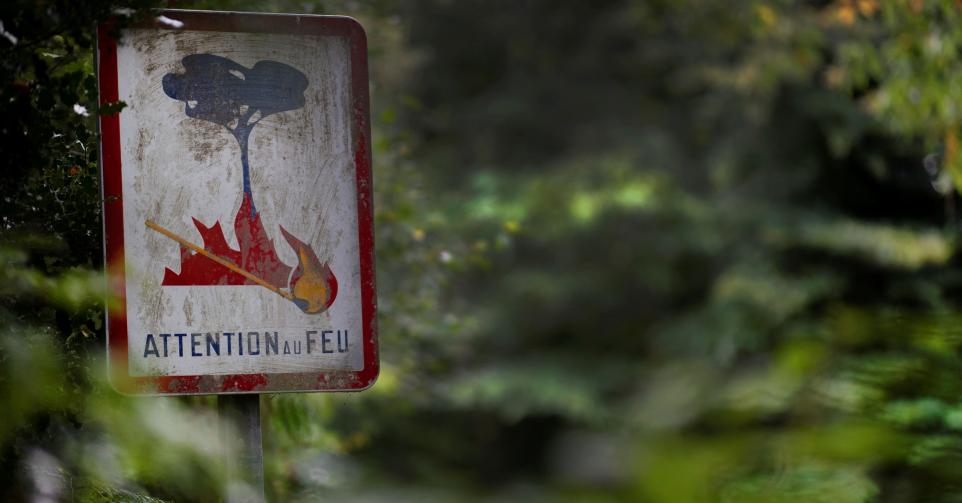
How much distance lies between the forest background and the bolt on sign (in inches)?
3.7

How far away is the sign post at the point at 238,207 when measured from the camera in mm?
2283

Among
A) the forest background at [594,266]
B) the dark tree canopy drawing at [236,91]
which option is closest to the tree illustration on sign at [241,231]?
the dark tree canopy drawing at [236,91]

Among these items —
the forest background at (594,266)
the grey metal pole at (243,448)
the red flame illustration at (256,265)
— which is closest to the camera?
the forest background at (594,266)

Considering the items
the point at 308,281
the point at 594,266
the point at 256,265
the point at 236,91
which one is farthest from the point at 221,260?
the point at 594,266

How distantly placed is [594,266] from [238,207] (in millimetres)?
13198

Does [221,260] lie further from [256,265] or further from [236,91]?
[236,91]

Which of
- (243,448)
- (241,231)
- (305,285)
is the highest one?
(241,231)

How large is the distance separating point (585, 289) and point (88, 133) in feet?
42.7

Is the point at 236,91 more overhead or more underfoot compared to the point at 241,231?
more overhead

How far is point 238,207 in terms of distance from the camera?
2.37 meters

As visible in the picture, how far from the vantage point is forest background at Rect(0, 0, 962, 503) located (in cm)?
184

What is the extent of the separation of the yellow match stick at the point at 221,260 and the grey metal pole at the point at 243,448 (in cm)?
20

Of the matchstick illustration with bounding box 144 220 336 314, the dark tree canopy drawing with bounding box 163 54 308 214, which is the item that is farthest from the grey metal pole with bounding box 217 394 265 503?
the dark tree canopy drawing with bounding box 163 54 308 214

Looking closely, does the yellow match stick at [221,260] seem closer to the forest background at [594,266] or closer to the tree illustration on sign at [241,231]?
the tree illustration on sign at [241,231]
